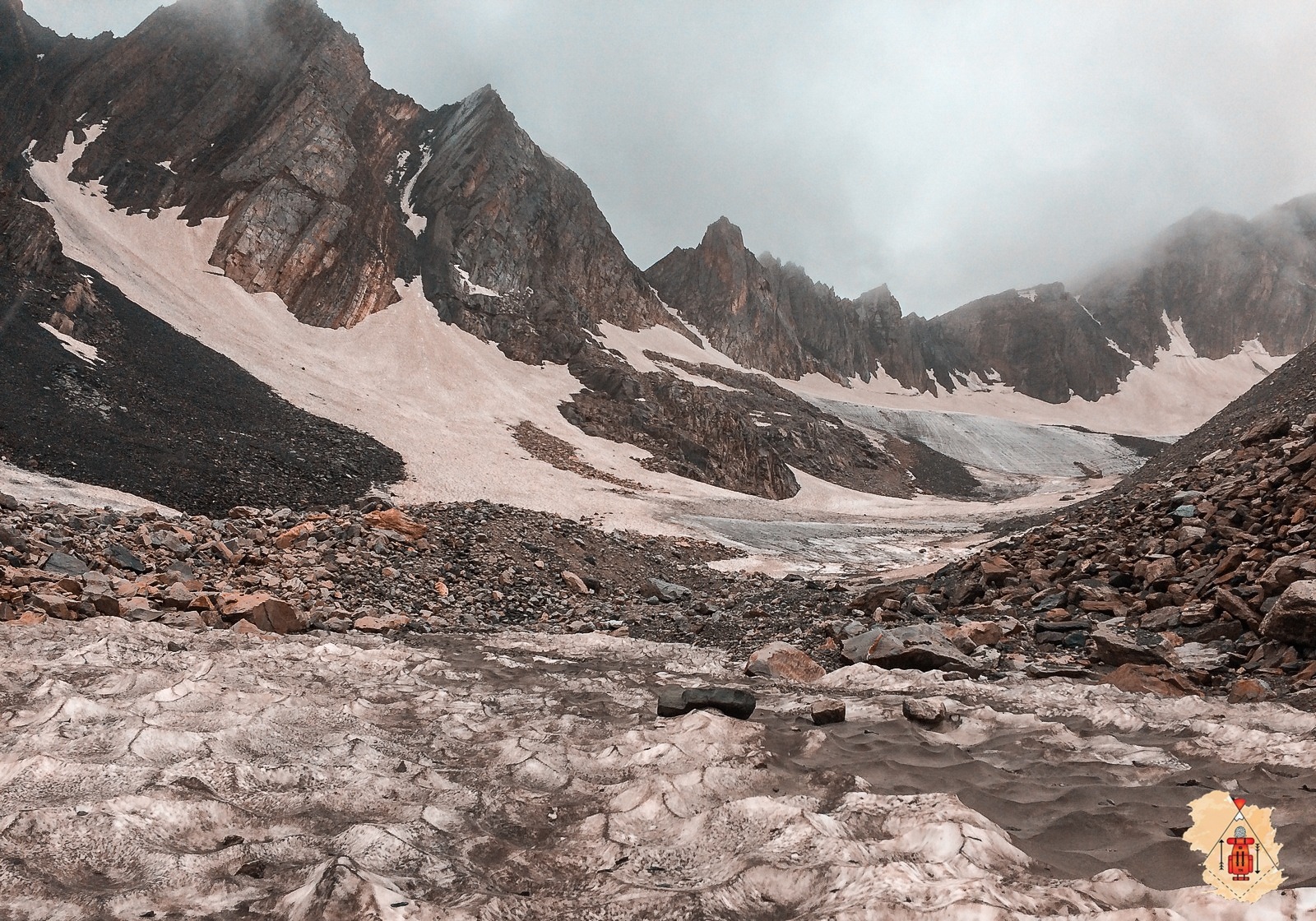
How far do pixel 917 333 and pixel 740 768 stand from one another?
14545 cm

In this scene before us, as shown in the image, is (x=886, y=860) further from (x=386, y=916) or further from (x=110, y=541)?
(x=110, y=541)

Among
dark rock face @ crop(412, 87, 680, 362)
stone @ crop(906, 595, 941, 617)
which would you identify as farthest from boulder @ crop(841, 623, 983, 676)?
dark rock face @ crop(412, 87, 680, 362)

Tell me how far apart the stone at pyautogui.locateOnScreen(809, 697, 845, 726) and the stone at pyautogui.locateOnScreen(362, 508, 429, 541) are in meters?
12.3

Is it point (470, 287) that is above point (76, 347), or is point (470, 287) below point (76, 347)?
above

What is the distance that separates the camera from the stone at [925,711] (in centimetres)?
577

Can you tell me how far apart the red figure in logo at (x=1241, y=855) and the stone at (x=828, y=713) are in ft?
10.6

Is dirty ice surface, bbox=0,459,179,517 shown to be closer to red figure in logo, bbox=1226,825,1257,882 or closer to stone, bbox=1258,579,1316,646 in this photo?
red figure in logo, bbox=1226,825,1257,882

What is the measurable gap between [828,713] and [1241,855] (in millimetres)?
3336

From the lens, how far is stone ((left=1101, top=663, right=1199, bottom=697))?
19.5 ft

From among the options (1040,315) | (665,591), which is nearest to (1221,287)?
(1040,315)

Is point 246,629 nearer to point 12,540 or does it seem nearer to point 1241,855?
point 12,540

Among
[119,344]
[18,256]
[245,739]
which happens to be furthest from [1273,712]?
[18,256]

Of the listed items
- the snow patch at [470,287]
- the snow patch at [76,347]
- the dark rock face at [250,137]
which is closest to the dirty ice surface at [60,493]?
the snow patch at [76,347]

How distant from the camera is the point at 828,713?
598 centimetres
